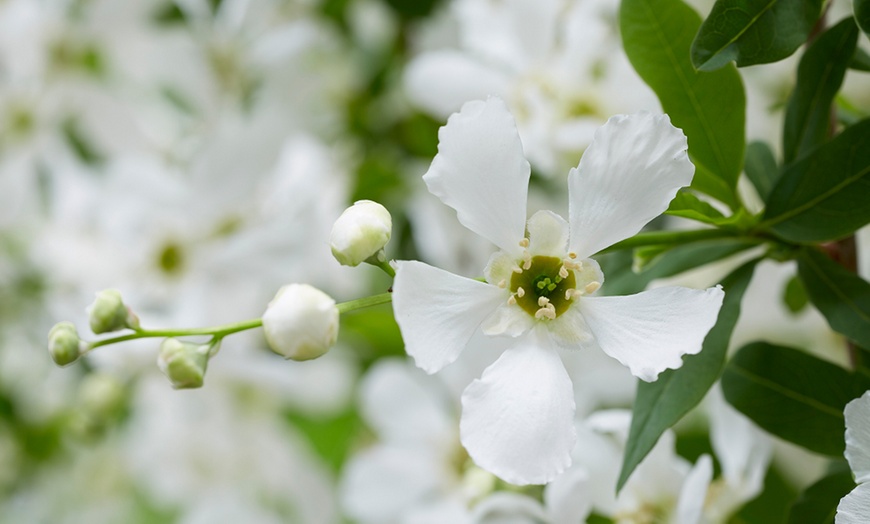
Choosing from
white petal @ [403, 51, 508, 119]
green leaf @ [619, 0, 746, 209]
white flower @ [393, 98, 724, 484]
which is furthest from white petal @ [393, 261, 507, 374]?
white petal @ [403, 51, 508, 119]

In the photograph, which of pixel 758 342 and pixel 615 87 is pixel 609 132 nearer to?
pixel 758 342

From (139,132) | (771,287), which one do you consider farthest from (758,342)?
(139,132)

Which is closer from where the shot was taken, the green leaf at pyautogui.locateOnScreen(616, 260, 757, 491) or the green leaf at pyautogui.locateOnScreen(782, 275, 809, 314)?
the green leaf at pyautogui.locateOnScreen(616, 260, 757, 491)

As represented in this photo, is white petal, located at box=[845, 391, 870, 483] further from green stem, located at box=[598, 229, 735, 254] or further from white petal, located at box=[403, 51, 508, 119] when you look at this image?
white petal, located at box=[403, 51, 508, 119]

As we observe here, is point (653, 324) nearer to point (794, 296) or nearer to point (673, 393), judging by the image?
point (673, 393)

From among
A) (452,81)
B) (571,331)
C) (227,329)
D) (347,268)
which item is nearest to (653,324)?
(571,331)

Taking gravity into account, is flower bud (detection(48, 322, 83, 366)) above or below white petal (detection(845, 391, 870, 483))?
below
